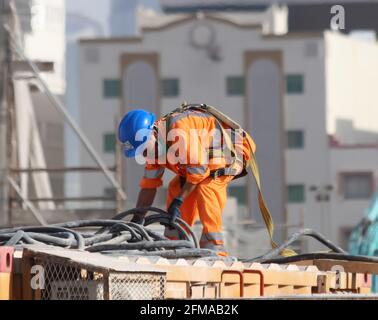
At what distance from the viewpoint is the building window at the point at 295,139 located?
78812 millimetres

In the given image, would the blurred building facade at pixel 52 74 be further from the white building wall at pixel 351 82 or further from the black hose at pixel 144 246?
the black hose at pixel 144 246

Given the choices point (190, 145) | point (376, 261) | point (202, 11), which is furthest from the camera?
point (202, 11)

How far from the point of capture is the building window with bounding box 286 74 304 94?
7906 cm

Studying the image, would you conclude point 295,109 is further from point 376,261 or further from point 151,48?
point 376,261

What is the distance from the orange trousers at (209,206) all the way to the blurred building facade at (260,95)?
62.4 m

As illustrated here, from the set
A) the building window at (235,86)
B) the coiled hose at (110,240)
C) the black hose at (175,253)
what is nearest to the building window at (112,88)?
the building window at (235,86)

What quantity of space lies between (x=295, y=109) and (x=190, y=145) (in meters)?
65.7

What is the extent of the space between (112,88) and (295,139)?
9695 mm

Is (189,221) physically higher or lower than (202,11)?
lower

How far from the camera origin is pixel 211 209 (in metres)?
13.7

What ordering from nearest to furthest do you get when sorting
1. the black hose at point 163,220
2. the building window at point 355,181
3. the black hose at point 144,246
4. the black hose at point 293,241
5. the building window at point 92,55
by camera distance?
the black hose at point 144,246, the black hose at point 163,220, the black hose at point 293,241, the building window at point 355,181, the building window at point 92,55

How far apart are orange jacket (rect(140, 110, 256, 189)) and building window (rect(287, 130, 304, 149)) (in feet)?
214
